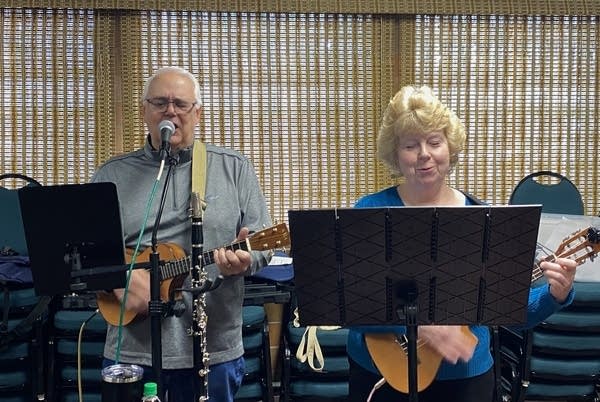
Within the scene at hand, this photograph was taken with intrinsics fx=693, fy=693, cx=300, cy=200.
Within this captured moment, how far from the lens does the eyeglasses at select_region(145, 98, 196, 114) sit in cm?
215

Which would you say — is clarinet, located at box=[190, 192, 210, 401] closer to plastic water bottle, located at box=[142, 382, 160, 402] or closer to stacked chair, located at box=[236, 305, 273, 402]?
plastic water bottle, located at box=[142, 382, 160, 402]

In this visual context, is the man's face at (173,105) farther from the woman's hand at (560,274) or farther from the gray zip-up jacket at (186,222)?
the woman's hand at (560,274)

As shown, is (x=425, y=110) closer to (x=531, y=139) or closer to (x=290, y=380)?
(x=290, y=380)

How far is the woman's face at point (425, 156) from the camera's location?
6.29 feet

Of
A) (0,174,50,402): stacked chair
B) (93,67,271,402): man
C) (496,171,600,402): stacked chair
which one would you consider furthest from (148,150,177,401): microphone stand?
(496,171,600,402): stacked chair

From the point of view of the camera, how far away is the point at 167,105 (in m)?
2.15

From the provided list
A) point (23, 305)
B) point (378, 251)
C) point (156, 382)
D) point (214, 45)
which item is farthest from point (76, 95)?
point (378, 251)

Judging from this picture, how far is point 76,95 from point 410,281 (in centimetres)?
282

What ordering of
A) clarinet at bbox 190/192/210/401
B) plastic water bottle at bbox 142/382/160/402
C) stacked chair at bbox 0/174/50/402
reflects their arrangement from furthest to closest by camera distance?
stacked chair at bbox 0/174/50/402, clarinet at bbox 190/192/210/401, plastic water bottle at bbox 142/382/160/402

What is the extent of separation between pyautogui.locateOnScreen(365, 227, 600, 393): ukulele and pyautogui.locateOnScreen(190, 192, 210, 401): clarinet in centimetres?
47

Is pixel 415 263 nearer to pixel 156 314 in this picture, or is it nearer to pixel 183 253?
pixel 156 314

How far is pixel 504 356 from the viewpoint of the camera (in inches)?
136


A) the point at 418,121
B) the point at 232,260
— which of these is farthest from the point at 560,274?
the point at 232,260

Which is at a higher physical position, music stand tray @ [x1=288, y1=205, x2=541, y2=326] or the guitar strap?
the guitar strap
